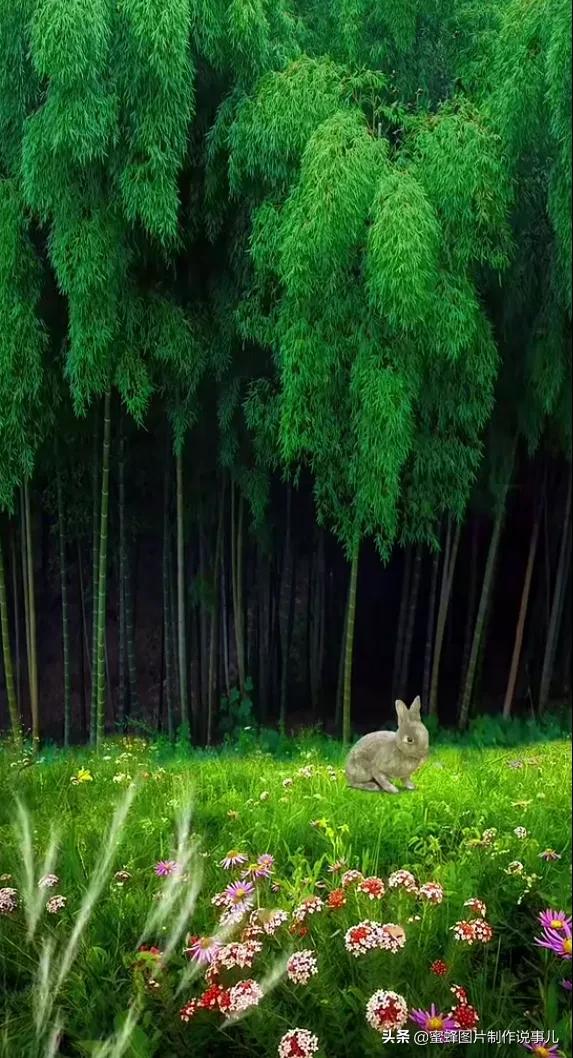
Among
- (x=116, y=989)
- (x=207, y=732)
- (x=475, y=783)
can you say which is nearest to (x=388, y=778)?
(x=475, y=783)

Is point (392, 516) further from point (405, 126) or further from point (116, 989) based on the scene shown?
point (116, 989)

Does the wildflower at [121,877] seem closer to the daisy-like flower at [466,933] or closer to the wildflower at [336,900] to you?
the wildflower at [336,900]

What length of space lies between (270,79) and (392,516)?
3.48ft

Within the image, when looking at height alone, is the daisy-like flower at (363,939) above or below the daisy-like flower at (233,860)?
above

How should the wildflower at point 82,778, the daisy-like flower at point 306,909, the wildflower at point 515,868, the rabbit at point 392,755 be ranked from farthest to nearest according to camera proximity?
1. the wildflower at point 82,778
2. the rabbit at point 392,755
3. the wildflower at point 515,868
4. the daisy-like flower at point 306,909

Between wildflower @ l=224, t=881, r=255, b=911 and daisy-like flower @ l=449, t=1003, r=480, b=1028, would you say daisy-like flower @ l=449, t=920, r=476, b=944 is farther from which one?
wildflower @ l=224, t=881, r=255, b=911

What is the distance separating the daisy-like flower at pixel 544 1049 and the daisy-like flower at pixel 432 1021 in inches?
4.4

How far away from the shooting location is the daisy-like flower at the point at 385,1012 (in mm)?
1204

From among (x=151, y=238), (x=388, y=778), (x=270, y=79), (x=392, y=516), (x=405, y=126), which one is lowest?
(x=388, y=778)

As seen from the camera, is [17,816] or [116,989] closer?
[116,989]

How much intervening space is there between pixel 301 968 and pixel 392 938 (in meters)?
0.13

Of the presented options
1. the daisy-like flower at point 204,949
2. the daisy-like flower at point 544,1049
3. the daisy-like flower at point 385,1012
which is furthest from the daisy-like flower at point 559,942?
the daisy-like flower at point 204,949

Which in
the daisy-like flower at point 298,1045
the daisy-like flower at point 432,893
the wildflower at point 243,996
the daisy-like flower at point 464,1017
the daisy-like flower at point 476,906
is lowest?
the daisy-like flower at point 298,1045

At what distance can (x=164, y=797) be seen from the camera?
181 cm
